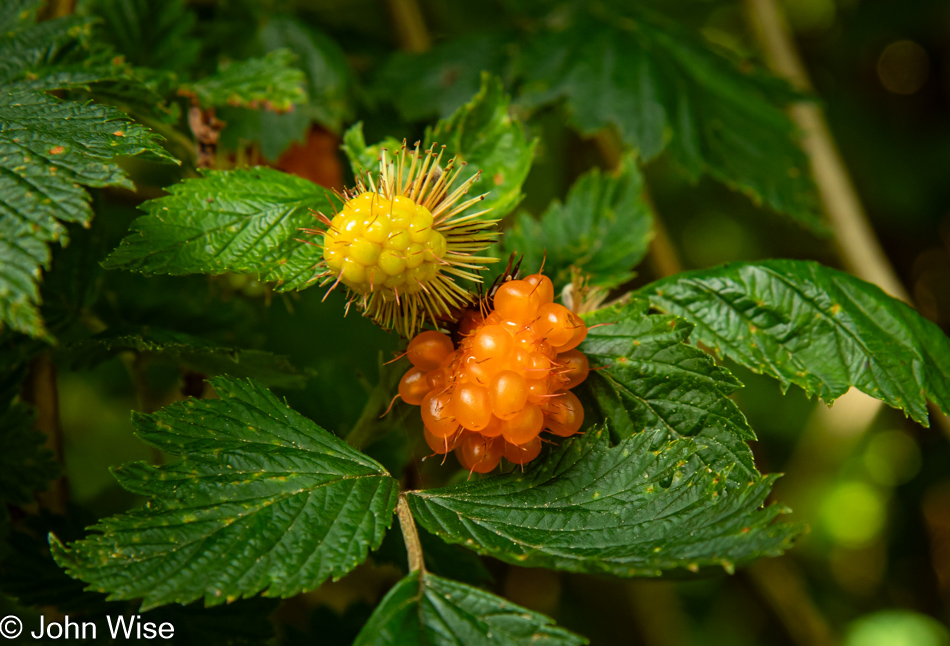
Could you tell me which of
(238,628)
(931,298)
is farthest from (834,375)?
(931,298)

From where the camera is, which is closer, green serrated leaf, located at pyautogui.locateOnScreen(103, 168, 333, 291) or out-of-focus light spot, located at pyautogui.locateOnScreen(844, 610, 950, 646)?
green serrated leaf, located at pyautogui.locateOnScreen(103, 168, 333, 291)

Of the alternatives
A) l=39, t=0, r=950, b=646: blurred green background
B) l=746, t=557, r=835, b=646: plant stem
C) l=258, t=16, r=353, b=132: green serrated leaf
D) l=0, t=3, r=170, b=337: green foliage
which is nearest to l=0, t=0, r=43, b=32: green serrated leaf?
l=0, t=3, r=170, b=337: green foliage

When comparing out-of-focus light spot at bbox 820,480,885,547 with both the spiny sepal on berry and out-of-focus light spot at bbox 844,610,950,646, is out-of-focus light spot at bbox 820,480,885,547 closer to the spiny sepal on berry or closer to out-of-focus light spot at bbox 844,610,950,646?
out-of-focus light spot at bbox 844,610,950,646

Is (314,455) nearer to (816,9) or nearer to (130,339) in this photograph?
(130,339)

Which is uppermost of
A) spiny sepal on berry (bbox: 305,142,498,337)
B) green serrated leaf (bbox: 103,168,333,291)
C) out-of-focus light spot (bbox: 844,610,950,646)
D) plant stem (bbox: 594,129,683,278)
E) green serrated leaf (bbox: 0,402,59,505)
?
plant stem (bbox: 594,129,683,278)

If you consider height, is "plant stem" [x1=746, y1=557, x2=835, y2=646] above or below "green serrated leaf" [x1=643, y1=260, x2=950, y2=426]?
below

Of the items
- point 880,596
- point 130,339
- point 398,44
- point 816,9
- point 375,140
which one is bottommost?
point 880,596
